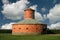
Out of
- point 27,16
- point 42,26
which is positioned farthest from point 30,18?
point 42,26

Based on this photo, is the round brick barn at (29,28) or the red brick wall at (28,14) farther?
the red brick wall at (28,14)

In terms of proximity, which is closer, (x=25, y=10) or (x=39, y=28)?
(x=39, y=28)

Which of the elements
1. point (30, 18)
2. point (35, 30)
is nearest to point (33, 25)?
point (35, 30)

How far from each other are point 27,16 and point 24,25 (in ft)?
17.1

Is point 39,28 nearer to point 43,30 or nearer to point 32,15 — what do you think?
point 43,30

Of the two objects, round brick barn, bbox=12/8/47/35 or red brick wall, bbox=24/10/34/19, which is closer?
round brick barn, bbox=12/8/47/35

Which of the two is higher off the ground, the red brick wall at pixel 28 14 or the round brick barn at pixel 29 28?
the red brick wall at pixel 28 14

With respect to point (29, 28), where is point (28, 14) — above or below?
above

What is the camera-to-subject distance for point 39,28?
→ 158 ft

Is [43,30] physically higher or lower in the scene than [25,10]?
lower

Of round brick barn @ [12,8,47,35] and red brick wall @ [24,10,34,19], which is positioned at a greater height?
red brick wall @ [24,10,34,19]

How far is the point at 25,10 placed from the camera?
52.2 metres

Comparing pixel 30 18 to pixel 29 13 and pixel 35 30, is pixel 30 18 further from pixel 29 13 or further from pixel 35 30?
pixel 35 30

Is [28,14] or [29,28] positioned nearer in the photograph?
[29,28]
